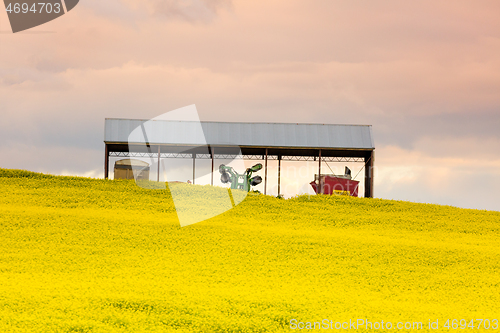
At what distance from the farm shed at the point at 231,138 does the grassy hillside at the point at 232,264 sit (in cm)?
1094

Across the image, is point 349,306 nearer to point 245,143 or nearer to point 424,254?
point 424,254

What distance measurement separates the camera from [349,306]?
36.2 ft

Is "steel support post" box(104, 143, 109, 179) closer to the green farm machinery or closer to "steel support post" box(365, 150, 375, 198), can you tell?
the green farm machinery

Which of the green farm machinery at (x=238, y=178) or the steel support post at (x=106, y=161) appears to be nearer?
the green farm machinery at (x=238, y=178)

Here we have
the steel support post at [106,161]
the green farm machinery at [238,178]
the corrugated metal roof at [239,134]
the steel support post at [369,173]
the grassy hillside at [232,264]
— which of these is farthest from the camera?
the steel support post at [369,173]

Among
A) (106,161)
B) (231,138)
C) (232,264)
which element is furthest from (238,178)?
(232,264)

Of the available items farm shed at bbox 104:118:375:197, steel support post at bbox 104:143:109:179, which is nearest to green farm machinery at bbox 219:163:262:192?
farm shed at bbox 104:118:375:197

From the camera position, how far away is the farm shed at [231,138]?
36.9m

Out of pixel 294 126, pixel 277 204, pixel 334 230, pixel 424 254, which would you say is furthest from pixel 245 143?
pixel 424 254

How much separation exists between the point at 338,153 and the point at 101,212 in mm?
24531

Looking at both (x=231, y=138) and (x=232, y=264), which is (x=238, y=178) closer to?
(x=231, y=138)

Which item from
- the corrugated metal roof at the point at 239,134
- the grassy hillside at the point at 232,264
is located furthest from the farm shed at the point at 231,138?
the grassy hillside at the point at 232,264

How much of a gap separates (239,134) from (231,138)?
81 cm

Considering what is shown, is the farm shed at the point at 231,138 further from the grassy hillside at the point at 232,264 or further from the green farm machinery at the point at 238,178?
the grassy hillside at the point at 232,264
